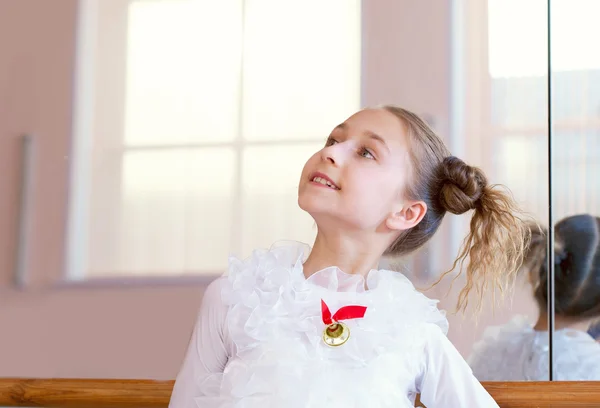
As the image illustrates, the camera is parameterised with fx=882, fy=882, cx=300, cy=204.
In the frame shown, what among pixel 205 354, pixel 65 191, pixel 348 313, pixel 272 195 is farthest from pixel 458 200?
pixel 65 191

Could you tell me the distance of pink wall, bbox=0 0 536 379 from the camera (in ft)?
5.10

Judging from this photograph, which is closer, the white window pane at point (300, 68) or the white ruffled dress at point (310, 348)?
the white ruffled dress at point (310, 348)

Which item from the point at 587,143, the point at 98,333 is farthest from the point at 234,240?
the point at 587,143

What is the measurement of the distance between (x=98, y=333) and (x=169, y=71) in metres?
0.50

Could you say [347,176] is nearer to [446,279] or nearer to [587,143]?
[446,279]

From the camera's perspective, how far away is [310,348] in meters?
0.99

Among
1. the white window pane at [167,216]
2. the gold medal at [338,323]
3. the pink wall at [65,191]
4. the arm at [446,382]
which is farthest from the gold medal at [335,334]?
the white window pane at [167,216]

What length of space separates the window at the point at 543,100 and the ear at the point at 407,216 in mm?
409

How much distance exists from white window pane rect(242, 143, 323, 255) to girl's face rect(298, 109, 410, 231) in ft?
1.47

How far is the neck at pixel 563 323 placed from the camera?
56.8 inches

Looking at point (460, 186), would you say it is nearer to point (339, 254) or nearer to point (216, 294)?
point (339, 254)

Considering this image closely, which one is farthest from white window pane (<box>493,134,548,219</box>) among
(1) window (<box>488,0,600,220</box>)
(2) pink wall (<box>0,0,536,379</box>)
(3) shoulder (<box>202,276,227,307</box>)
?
(3) shoulder (<box>202,276,227,307</box>)

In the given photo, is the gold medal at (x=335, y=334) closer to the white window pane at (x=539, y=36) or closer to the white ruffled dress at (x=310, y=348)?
the white ruffled dress at (x=310, y=348)

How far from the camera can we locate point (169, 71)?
1661 mm
